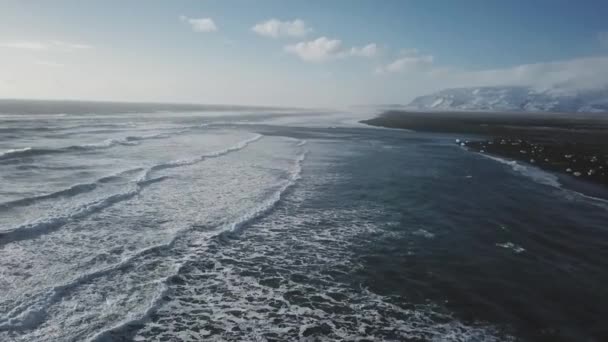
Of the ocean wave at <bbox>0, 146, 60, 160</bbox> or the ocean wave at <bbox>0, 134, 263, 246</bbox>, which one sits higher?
the ocean wave at <bbox>0, 146, 60, 160</bbox>

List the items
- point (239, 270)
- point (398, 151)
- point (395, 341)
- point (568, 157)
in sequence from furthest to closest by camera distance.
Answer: point (398, 151) → point (568, 157) → point (239, 270) → point (395, 341)

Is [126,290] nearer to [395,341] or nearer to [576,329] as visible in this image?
[395,341]

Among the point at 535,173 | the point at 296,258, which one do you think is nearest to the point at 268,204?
the point at 296,258

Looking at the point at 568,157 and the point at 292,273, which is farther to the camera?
the point at 568,157

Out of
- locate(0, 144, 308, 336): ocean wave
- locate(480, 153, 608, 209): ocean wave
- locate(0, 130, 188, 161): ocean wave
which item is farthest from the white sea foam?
locate(480, 153, 608, 209): ocean wave

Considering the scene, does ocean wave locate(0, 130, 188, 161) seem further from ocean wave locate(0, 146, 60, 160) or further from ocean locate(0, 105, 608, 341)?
ocean locate(0, 105, 608, 341)

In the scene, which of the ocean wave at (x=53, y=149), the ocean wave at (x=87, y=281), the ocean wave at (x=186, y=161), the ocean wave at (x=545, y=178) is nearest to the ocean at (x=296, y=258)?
the ocean wave at (x=87, y=281)

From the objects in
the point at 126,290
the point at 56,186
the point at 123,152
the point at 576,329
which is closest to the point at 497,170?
the point at 576,329

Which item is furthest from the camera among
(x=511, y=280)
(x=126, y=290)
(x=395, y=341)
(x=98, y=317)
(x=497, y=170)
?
(x=497, y=170)
